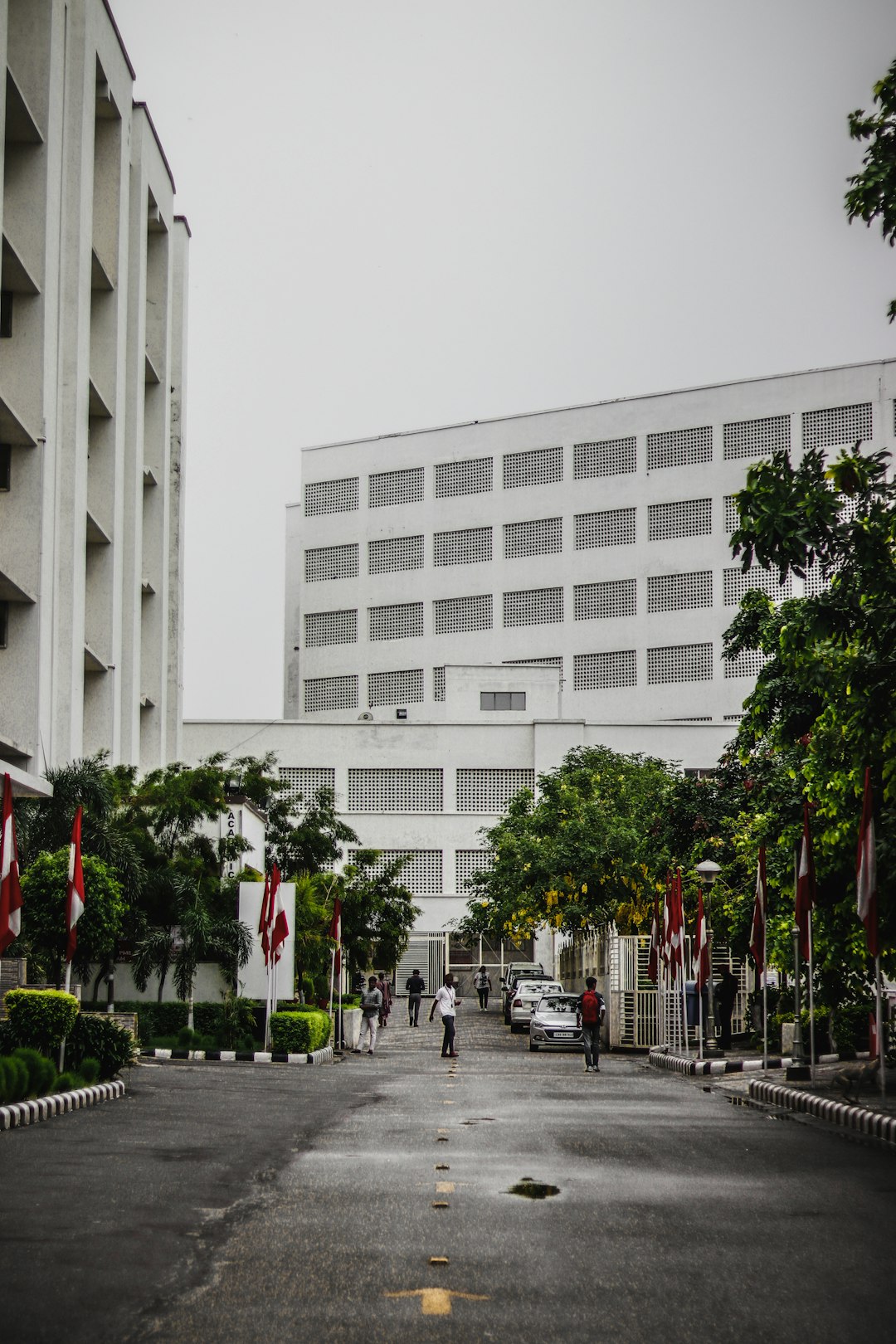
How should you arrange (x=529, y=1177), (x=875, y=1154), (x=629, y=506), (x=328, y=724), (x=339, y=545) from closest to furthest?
(x=529, y=1177) → (x=875, y=1154) → (x=328, y=724) → (x=629, y=506) → (x=339, y=545)

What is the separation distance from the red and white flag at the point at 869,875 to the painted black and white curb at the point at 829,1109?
5.46 ft

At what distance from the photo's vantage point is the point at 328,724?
3019 inches

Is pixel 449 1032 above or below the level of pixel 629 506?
below

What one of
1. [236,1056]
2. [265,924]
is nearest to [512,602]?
[265,924]

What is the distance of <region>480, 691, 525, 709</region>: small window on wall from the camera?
79000 mm

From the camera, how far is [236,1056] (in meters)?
29.1

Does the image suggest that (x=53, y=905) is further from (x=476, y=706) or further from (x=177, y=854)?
(x=476, y=706)

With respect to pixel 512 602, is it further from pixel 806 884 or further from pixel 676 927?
pixel 806 884

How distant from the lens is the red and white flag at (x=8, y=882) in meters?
17.3

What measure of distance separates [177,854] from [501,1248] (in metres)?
28.4

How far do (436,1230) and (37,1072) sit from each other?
914 centimetres

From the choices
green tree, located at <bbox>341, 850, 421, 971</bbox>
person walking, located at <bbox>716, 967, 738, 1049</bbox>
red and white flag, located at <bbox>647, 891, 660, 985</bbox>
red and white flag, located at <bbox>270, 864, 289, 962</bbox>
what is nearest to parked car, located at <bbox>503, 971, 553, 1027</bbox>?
green tree, located at <bbox>341, 850, 421, 971</bbox>

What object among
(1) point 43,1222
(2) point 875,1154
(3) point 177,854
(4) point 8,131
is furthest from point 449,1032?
(1) point 43,1222

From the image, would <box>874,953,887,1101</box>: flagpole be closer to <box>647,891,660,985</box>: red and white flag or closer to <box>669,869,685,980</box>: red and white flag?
<box>669,869,685,980</box>: red and white flag
